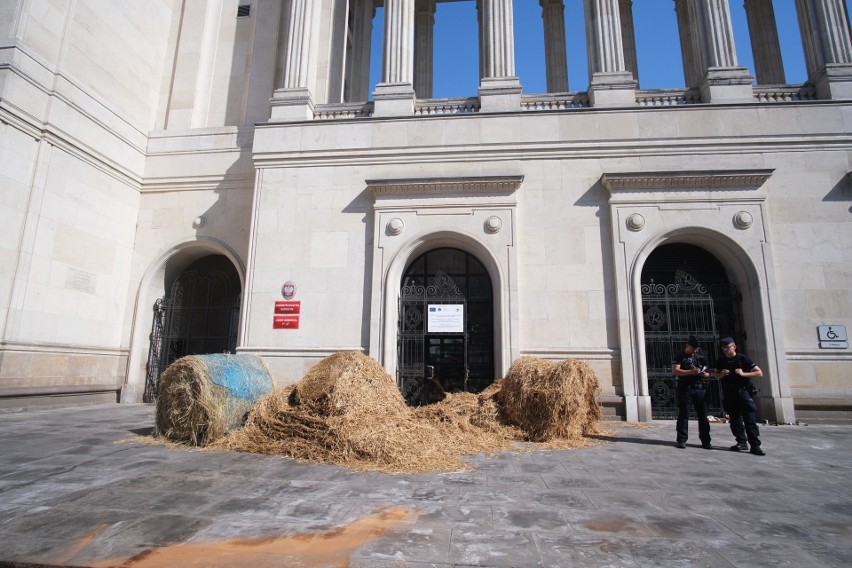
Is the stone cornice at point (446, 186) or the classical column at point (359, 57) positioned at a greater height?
the classical column at point (359, 57)

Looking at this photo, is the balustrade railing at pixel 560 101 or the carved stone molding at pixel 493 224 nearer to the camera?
the carved stone molding at pixel 493 224

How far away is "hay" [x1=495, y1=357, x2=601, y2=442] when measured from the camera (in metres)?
8.10

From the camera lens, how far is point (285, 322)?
1191 centimetres

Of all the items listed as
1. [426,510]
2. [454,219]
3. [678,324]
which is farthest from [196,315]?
[678,324]

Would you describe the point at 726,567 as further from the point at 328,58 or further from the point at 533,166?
the point at 328,58

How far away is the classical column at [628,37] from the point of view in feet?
59.4

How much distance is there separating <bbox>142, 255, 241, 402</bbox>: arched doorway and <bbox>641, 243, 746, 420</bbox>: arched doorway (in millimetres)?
12709

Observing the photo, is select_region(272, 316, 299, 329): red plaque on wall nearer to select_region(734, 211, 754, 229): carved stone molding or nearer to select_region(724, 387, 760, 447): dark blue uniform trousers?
select_region(724, 387, 760, 447): dark blue uniform trousers

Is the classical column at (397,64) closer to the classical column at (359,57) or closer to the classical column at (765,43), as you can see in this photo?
the classical column at (359,57)

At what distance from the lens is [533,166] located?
12.2 m

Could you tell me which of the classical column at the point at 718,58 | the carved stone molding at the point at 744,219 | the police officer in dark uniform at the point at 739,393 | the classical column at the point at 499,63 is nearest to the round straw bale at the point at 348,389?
the police officer in dark uniform at the point at 739,393

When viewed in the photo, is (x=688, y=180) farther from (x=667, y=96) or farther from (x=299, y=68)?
(x=299, y=68)

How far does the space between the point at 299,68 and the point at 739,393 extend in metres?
14.3

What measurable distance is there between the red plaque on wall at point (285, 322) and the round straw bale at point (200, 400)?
3.68m
